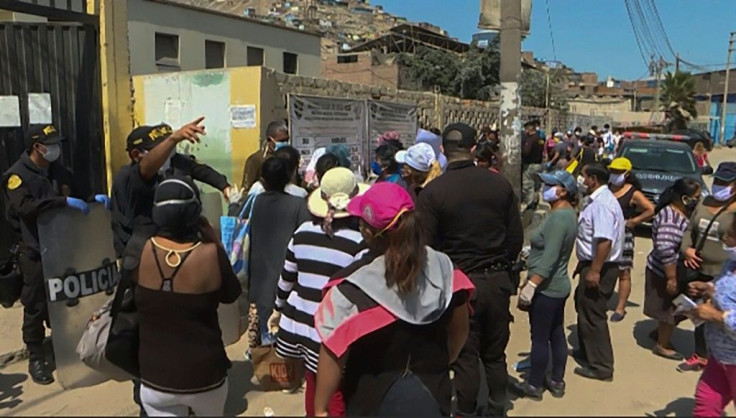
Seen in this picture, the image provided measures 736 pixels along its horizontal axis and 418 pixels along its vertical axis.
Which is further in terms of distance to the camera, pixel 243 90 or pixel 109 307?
pixel 243 90

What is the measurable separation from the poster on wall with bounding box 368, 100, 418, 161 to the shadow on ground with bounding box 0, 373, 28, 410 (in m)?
5.97

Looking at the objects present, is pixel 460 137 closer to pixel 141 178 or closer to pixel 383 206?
pixel 383 206

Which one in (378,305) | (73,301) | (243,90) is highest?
(243,90)

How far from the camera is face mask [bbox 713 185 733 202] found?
4.21 metres

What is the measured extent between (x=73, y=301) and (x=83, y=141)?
10.1ft

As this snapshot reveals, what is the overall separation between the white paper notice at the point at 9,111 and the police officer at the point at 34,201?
211 centimetres

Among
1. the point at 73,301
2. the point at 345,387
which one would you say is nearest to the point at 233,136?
the point at 73,301

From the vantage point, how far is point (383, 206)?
2004 millimetres

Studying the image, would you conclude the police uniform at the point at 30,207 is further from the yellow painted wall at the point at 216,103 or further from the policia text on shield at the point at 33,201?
the yellow painted wall at the point at 216,103

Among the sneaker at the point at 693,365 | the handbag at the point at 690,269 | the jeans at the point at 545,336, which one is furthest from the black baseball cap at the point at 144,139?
the sneaker at the point at 693,365

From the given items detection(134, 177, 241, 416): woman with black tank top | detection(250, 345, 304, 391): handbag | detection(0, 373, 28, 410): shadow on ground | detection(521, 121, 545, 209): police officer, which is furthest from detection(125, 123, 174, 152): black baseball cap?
detection(521, 121, 545, 209): police officer

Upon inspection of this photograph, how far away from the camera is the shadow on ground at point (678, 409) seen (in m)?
3.78

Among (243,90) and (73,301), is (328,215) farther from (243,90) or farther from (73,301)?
(243,90)

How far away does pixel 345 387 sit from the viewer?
6.68 feet
